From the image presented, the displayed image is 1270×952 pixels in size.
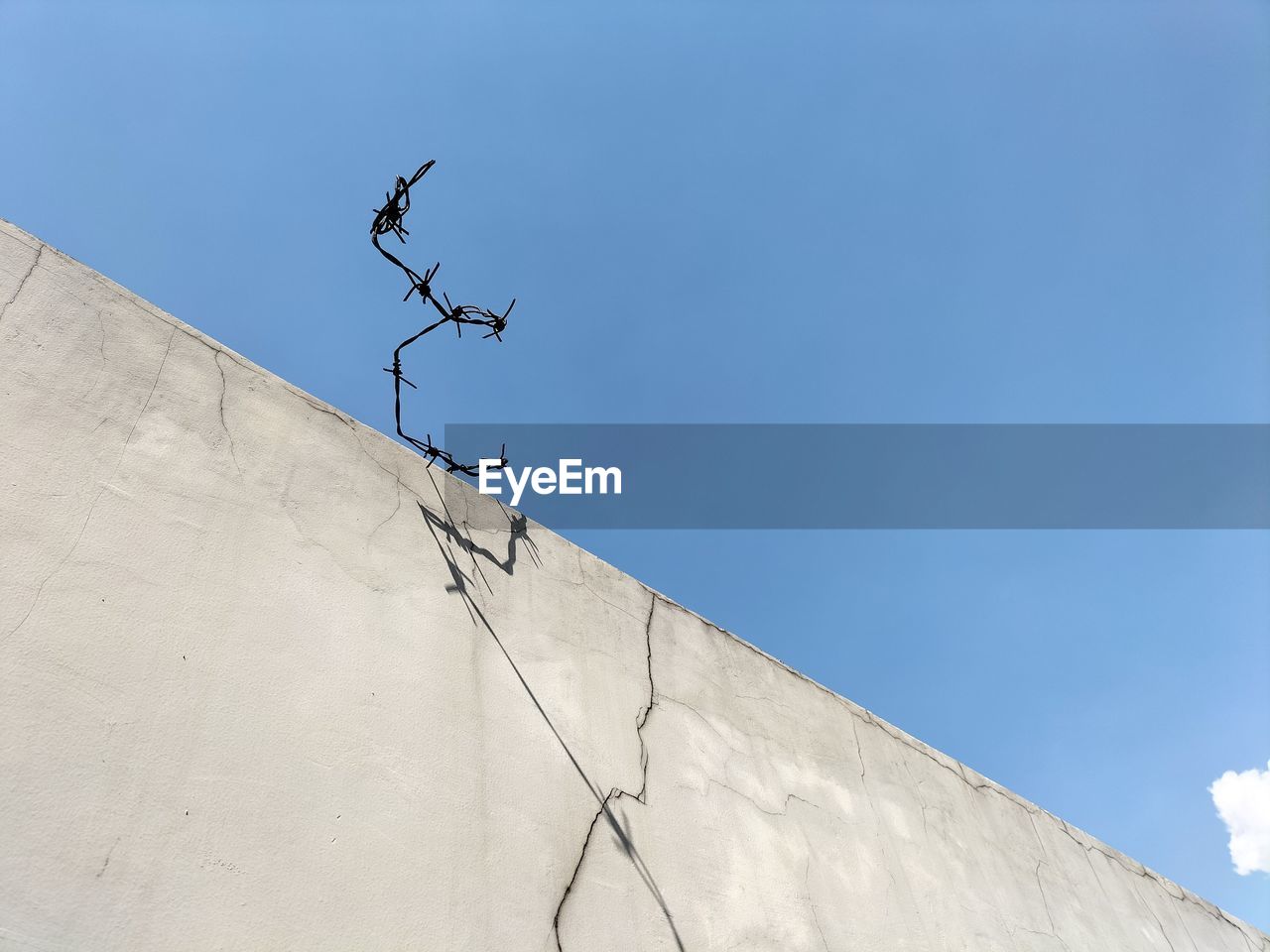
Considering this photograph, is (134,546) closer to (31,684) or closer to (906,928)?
(31,684)

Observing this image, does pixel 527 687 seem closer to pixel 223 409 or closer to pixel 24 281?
pixel 223 409

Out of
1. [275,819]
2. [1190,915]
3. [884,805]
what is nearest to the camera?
[275,819]

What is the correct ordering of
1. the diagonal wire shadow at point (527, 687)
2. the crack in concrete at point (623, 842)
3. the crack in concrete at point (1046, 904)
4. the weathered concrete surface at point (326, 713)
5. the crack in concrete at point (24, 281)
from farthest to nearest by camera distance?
the crack in concrete at point (1046, 904) < the diagonal wire shadow at point (527, 687) < the crack in concrete at point (623, 842) < the crack in concrete at point (24, 281) < the weathered concrete surface at point (326, 713)

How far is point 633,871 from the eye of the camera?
170 centimetres

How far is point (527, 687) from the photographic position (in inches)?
70.5

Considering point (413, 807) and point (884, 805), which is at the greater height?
point (884, 805)

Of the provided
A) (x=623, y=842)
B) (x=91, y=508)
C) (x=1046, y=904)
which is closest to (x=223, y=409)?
(x=91, y=508)

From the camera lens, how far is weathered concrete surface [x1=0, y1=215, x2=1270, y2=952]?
3.90 feet

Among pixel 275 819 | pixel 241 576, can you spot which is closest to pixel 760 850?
pixel 275 819

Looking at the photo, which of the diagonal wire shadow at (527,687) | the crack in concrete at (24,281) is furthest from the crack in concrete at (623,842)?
the crack in concrete at (24,281)

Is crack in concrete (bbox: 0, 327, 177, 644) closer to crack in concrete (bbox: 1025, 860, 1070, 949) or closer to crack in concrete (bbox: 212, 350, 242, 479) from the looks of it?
crack in concrete (bbox: 212, 350, 242, 479)

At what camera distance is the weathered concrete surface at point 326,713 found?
46.8 inches

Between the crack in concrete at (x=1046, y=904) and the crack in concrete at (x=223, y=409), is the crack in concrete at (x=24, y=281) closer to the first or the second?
the crack in concrete at (x=223, y=409)

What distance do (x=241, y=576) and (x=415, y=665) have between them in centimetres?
35
